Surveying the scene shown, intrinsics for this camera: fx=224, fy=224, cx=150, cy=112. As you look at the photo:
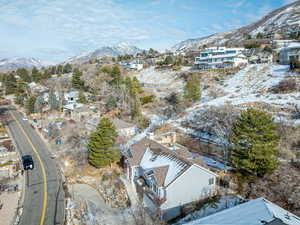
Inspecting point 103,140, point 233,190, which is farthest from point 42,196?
point 233,190

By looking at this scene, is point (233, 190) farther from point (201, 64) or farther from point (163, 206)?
point (201, 64)

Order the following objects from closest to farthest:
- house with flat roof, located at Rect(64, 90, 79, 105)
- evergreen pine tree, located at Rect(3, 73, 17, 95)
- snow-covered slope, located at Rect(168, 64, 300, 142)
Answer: snow-covered slope, located at Rect(168, 64, 300, 142) < house with flat roof, located at Rect(64, 90, 79, 105) < evergreen pine tree, located at Rect(3, 73, 17, 95)

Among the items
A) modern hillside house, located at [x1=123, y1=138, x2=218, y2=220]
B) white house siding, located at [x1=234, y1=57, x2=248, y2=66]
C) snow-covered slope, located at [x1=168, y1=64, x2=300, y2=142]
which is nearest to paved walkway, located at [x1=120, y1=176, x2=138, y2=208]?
modern hillside house, located at [x1=123, y1=138, x2=218, y2=220]

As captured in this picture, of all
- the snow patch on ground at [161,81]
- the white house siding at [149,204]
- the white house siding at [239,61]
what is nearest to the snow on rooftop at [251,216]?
the white house siding at [149,204]

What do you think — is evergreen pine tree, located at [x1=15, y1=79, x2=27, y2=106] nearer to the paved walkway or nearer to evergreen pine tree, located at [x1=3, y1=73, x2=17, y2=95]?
evergreen pine tree, located at [x1=3, y1=73, x2=17, y2=95]

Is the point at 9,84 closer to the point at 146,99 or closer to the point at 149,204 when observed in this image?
the point at 146,99

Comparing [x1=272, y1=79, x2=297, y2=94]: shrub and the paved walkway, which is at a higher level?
[x1=272, y1=79, x2=297, y2=94]: shrub
